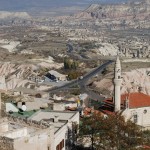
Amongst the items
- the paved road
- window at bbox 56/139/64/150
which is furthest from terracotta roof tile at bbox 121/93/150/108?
the paved road

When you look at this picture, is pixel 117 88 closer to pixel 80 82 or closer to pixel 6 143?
pixel 6 143

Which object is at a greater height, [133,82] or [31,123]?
[31,123]

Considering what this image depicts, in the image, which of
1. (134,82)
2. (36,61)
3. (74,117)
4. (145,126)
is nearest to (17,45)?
(36,61)

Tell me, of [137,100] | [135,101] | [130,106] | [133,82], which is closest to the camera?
[130,106]

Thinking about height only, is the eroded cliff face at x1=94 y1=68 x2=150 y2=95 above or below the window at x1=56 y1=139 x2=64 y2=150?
below

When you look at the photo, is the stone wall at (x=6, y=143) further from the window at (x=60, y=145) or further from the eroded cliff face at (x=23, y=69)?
the eroded cliff face at (x=23, y=69)

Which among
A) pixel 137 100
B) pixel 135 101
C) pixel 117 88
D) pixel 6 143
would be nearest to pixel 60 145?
pixel 6 143

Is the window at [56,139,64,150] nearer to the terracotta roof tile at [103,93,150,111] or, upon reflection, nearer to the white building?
the white building

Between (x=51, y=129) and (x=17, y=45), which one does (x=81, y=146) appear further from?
(x=17, y=45)
